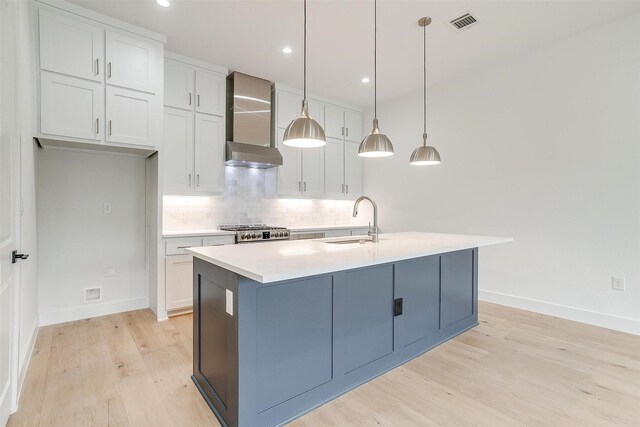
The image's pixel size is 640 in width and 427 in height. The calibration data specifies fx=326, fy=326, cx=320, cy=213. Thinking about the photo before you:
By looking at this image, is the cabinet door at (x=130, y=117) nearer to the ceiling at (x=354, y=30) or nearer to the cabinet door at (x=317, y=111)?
the ceiling at (x=354, y=30)

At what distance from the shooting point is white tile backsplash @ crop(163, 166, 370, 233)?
4047 mm

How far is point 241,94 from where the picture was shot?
13.5 ft

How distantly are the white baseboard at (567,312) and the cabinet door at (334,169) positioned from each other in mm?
2501

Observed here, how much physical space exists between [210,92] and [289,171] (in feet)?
4.77

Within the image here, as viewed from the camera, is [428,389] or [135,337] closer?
[428,389]

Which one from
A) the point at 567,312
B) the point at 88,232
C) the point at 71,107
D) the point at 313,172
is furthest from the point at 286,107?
the point at 567,312

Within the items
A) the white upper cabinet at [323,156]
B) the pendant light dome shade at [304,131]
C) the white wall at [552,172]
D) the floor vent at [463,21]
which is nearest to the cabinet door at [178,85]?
the white upper cabinet at [323,156]

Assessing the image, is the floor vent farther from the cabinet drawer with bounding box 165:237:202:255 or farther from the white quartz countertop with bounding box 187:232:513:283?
the cabinet drawer with bounding box 165:237:202:255

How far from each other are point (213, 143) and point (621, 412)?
4161 mm

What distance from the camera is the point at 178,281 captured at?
11.3ft

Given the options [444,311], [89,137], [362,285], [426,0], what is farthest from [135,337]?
[426,0]

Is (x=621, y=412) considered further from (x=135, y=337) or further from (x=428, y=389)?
(x=135, y=337)

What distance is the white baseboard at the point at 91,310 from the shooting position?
3176mm

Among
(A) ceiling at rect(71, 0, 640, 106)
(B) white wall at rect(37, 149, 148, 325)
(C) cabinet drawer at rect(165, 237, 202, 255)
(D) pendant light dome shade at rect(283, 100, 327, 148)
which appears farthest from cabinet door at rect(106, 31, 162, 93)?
(D) pendant light dome shade at rect(283, 100, 327, 148)
